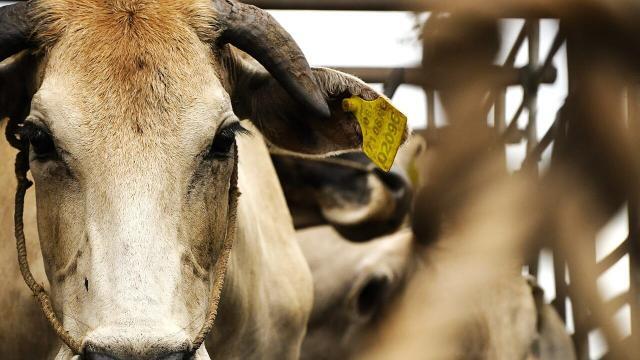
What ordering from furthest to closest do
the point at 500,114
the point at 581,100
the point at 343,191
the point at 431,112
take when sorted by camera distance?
the point at 500,114, the point at 431,112, the point at 581,100, the point at 343,191

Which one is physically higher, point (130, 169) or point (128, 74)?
point (128, 74)

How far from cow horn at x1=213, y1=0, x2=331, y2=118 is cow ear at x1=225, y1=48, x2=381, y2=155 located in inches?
5.0

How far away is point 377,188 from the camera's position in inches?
273

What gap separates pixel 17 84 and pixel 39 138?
405 mm

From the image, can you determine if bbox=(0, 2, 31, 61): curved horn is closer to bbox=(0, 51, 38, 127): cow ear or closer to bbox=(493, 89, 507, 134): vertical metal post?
bbox=(0, 51, 38, 127): cow ear

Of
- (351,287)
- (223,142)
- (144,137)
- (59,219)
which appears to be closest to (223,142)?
(223,142)

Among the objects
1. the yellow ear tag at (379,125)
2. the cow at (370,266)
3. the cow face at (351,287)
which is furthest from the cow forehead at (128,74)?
the cow face at (351,287)

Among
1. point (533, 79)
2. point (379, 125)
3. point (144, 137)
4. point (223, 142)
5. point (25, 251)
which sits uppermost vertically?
point (144, 137)

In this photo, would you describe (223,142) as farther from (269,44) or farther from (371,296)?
(371,296)

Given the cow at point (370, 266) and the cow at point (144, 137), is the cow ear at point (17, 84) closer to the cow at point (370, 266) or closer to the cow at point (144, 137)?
the cow at point (144, 137)

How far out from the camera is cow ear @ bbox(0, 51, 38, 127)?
14.5 ft

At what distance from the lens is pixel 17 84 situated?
14.7 feet

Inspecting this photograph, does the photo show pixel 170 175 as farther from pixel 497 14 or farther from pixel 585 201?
pixel 585 201

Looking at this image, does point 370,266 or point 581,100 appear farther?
point 370,266
